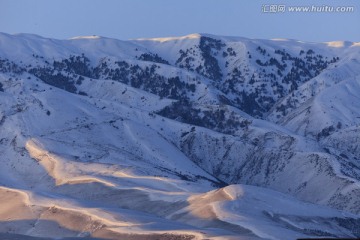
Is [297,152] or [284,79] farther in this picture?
[284,79]

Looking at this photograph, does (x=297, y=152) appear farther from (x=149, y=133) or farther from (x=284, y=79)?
(x=284, y=79)

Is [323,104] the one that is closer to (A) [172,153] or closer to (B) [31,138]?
(A) [172,153]

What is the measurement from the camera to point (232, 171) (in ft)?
327

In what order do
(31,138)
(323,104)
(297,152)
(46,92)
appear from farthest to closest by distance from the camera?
(323,104) → (46,92) → (297,152) → (31,138)

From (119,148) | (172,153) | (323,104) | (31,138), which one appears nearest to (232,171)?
(172,153)

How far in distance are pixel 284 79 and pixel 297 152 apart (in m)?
78.1

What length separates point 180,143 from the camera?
107 metres

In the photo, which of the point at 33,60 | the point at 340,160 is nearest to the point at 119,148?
the point at 340,160

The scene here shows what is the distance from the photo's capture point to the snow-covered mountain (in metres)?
52.8

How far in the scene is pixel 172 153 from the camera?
95125mm

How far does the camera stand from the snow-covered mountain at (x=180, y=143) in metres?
52.8

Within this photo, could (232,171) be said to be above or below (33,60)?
below

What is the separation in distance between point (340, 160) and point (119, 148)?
28426mm

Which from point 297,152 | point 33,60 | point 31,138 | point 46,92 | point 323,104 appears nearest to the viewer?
point 31,138
